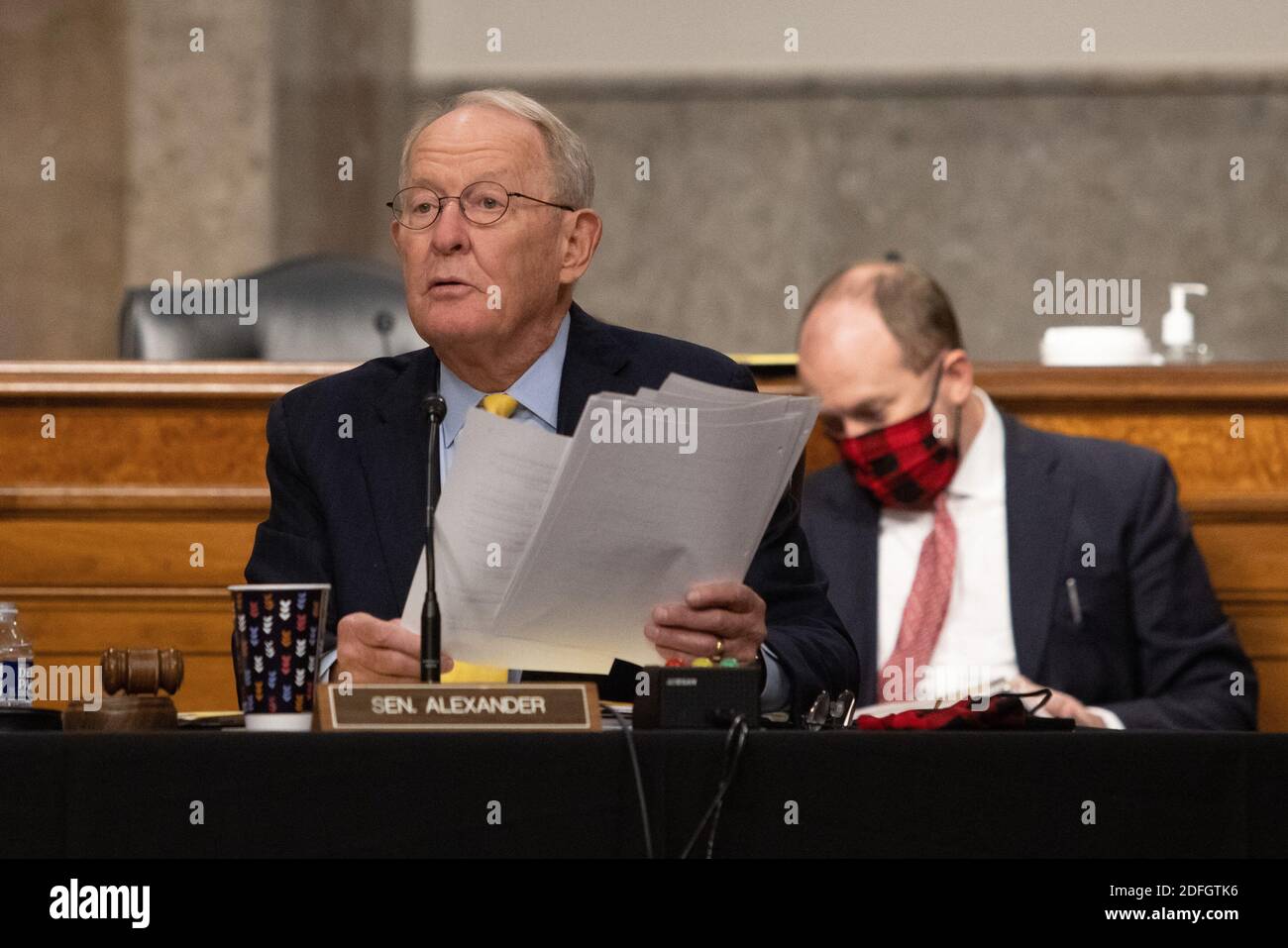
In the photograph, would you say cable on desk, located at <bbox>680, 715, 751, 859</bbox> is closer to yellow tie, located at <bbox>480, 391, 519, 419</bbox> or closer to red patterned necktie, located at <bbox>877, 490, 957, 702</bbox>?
yellow tie, located at <bbox>480, 391, 519, 419</bbox>

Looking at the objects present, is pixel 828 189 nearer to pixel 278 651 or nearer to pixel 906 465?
pixel 906 465

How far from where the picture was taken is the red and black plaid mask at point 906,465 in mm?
2674

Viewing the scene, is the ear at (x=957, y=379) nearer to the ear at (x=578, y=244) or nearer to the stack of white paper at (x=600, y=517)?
the ear at (x=578, y=244)

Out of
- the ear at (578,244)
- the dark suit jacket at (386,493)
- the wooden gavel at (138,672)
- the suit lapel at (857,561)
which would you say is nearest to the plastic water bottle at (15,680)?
the wooden gavel at (138,672)

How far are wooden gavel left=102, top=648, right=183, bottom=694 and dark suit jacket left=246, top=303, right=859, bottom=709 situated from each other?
1.39 feet

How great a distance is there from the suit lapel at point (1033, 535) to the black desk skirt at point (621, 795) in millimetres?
1363

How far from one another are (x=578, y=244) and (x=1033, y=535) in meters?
0.91

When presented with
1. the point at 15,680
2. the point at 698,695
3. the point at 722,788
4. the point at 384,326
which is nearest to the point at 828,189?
the point at 384,326

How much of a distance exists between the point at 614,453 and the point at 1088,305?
5.38m

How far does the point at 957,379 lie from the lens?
2.78 meters

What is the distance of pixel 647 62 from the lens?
658 cm
